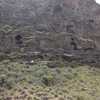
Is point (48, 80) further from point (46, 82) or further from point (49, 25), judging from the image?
point (49, 25)

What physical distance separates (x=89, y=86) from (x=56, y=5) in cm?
1998

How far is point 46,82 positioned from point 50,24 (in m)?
15.0

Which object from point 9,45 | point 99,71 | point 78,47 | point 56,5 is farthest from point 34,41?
point 56,5

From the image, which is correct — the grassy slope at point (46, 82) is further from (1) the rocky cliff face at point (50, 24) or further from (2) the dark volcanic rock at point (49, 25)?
(1) the rocky cliff face at point (50, 24)

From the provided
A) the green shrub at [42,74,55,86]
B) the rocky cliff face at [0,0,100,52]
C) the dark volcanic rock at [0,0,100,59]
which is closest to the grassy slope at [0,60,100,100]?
the green shrub at [42,74,55,86]

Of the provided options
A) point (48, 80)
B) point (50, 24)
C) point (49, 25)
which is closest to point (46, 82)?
point (48, 80)

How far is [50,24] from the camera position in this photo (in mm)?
34312

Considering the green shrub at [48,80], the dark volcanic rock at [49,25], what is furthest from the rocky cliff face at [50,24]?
the green shrub at [48,80]

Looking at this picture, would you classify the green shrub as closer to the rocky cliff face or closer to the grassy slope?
the grassy slope

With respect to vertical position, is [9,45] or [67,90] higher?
[9,45]

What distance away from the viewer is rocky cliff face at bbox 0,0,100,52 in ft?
90.9

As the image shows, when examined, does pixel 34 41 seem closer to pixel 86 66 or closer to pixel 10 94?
pixel 86 66

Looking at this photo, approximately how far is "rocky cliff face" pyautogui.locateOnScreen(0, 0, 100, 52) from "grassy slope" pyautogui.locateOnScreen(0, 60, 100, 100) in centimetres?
412

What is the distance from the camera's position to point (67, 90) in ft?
63.2
